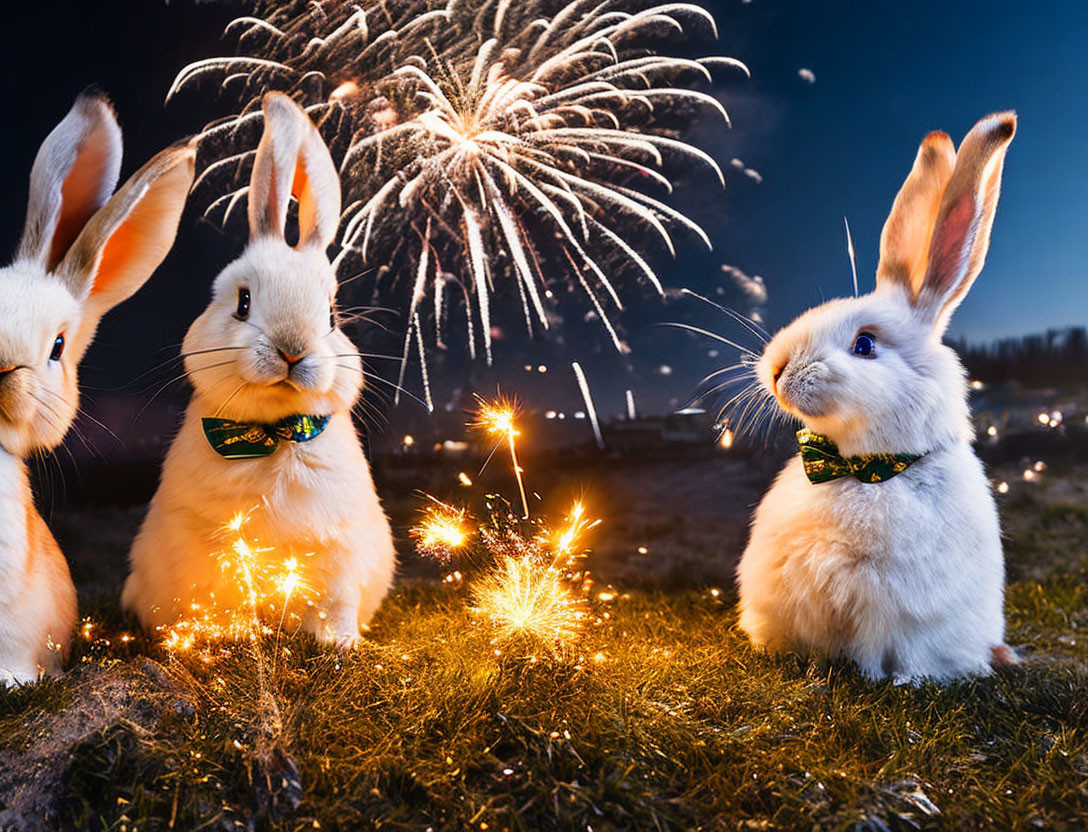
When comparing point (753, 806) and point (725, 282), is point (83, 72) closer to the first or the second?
point (725, 282)

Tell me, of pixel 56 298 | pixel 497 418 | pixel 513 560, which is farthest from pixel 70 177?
pixel 513 560

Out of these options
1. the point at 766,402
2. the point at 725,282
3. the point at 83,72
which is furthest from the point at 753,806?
the point at 83,72

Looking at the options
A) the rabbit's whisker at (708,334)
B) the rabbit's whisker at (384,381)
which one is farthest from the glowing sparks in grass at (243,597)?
the rabbit's whisker at (708,334)

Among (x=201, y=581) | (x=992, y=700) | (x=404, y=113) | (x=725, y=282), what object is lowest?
(x=992, y=700)

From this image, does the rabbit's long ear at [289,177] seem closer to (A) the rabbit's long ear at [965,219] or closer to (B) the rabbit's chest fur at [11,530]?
(B) the rabbit's chest fur at [11,530]

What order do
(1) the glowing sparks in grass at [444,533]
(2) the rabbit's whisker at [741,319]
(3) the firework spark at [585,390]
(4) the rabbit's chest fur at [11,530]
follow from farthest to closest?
1. (3) the firework spark at [585,390]
2. (2) the rabbit's whisker at [741,319]
3. (1) the glowing sparks in grass at [444,533]
4. (4) the rabbit's chest fur at [11,530]

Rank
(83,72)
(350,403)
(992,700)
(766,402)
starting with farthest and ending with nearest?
1. (83,72)
2. (766,402)
3. (350,403)
4. (992,700)

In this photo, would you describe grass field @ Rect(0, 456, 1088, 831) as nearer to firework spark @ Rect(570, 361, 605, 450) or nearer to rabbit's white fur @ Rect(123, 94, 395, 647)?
rabbit's white fur @ Rect(123, 94, 395, 647)
